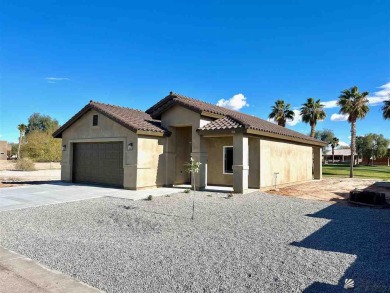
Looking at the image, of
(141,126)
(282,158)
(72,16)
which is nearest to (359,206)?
(282,158)

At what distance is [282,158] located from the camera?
62.4 ft

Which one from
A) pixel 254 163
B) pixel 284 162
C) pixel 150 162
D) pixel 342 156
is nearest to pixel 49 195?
pixel 150 162

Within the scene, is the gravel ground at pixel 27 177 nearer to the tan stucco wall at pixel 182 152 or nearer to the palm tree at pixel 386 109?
the tan stucco wall at pixel 182 152

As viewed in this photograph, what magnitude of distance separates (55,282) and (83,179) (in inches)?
595

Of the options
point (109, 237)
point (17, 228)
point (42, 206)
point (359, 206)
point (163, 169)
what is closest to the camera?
point (109, 237)

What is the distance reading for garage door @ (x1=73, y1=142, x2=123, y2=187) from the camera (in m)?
17.1

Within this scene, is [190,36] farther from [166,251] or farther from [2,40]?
[166,251]

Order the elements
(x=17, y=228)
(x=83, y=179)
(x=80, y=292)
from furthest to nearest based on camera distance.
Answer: (x=83, y=179) < (x=17, y=228) < (x=80, y=292)

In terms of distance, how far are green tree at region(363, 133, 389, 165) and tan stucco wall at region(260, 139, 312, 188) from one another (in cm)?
6127

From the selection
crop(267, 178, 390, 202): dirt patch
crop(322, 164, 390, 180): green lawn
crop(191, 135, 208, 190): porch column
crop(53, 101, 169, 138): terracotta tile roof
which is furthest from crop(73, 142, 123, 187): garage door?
crop(322, 164, 390, 180): green lawn

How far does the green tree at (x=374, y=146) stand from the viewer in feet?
239

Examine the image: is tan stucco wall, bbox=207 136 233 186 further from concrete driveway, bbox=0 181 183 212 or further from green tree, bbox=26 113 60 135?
green tree, bbox=26 113 60 135

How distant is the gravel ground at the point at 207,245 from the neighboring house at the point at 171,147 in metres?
4.55

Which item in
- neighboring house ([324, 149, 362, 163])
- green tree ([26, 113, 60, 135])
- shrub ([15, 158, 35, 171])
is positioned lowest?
shrub ([15, 158, 35, 171])
